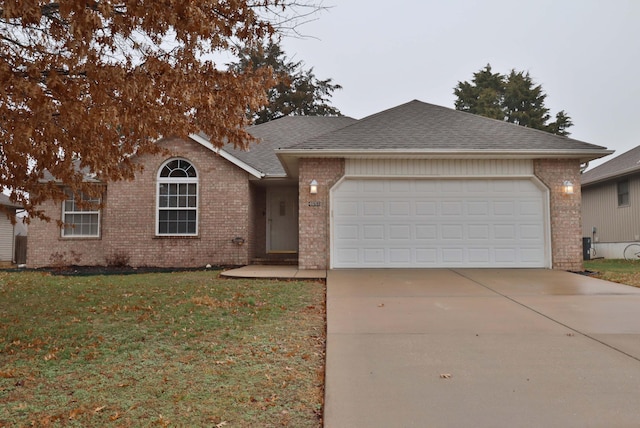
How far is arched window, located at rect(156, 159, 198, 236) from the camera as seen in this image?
1246 cm

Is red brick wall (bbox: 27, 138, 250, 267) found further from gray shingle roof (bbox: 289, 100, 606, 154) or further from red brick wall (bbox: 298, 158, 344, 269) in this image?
gray shingle roof (bbox: 289, 100, 606, 154)

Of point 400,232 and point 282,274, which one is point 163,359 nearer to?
point 282,274

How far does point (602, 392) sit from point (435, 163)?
25.7 ft

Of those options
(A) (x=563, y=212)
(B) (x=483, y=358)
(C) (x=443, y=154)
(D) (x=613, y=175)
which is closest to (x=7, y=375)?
(B) (x=483, y=358)

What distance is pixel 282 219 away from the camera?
45.8ft

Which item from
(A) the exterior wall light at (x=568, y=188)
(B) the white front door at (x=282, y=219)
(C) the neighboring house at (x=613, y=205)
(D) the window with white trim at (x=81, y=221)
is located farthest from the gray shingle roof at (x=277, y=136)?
(C) the neighboring house at (x=613, y=205)

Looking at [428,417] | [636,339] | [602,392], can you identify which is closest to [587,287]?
[636,339]

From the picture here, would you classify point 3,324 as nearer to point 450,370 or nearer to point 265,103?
point 265,103

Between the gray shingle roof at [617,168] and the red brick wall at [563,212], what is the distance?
737 cm

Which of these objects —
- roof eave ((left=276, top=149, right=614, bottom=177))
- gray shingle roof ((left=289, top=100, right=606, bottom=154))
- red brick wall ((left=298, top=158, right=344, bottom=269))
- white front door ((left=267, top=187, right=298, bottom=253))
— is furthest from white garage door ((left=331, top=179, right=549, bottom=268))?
white front door ((left=267, top=187, right=298, bottom=253))

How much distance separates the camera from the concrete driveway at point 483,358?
2.79 metres

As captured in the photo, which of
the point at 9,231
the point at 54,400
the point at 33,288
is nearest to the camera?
the point at 54,400

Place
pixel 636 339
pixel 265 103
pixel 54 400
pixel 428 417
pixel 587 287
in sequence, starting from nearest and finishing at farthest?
pixel 428 417
pixel 54 400
pixel 636 339
pixel 265 103
pixel 587 287

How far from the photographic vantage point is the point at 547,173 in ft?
34.0
